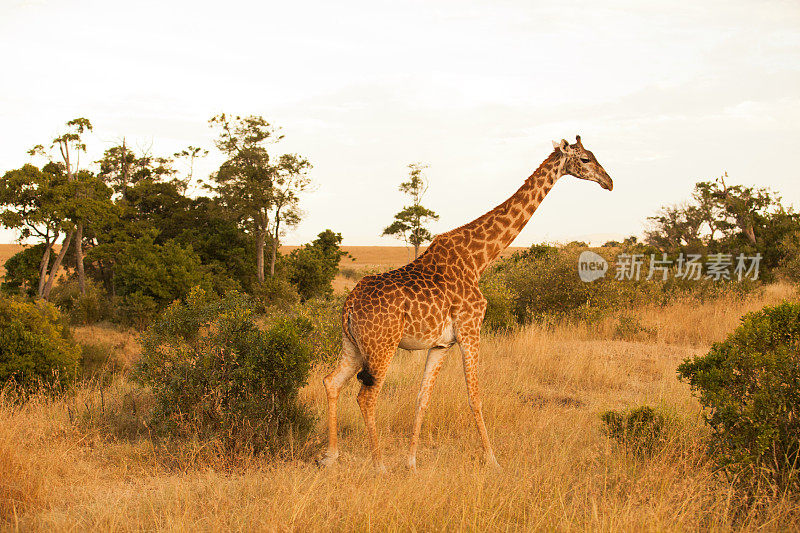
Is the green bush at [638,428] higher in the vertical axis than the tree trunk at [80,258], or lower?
lower

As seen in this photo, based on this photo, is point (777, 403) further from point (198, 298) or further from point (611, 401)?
point (198, 298)

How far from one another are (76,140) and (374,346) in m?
32.4

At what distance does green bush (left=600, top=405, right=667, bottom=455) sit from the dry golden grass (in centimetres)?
14

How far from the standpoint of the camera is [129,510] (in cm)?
441

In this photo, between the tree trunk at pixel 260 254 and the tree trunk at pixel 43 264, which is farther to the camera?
the tree trunk at pixel 260 254

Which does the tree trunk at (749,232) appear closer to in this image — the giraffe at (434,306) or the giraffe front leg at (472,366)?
the giraffe at (434,306)

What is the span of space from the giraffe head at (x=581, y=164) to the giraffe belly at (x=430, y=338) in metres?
2.25

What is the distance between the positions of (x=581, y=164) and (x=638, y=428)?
2.92 metres

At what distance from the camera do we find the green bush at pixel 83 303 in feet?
91.5

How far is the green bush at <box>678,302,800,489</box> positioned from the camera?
4.67 m

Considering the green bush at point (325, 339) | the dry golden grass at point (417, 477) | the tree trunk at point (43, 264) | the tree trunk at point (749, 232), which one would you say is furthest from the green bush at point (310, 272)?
the dry golden grass at point (417, 477)

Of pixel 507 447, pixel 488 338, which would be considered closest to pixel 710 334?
pixel 488 338

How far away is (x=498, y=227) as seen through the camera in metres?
6.29

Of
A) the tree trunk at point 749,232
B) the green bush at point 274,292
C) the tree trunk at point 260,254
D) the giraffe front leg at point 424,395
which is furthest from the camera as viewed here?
the tree trunk at point 260,254
